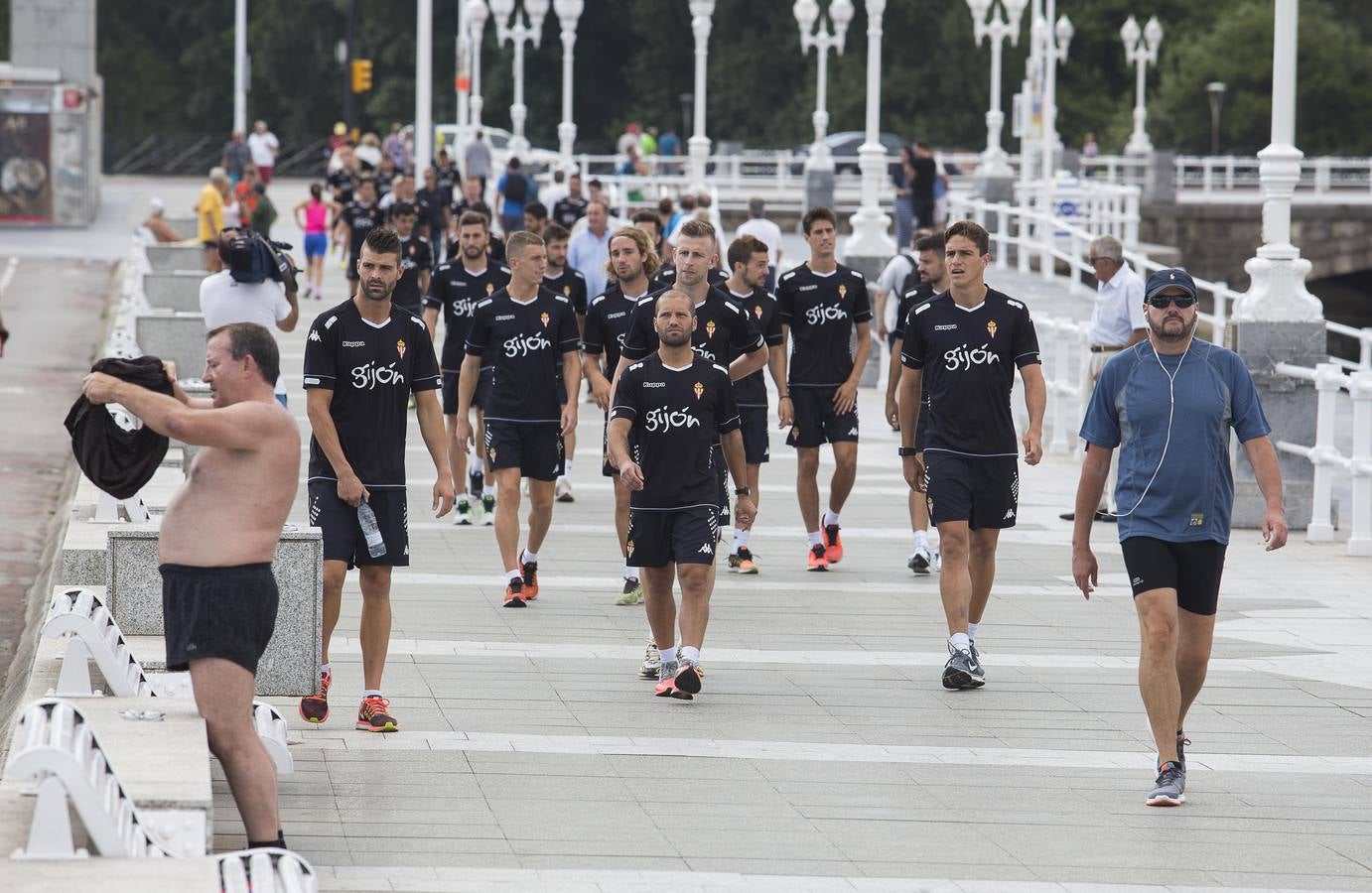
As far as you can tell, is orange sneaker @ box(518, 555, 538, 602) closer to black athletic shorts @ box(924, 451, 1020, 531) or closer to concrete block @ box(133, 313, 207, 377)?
black athletic shorts @ box(924, 451, 1020, 531)

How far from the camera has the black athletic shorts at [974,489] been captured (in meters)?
10.0

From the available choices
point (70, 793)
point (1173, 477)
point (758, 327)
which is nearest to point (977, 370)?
point (1173, 477)

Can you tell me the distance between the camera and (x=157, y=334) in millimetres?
18484

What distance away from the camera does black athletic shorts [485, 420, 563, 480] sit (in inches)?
468

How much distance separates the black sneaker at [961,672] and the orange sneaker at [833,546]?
335 centimetres

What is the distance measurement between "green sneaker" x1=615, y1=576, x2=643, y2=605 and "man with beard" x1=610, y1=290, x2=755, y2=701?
203 cm

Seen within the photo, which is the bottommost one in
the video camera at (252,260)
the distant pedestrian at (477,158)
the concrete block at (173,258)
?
the video camera at (252,260)

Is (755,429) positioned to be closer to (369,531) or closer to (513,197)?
(369,531)

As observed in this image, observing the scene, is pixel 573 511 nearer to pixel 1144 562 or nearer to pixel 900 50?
pixel 1144 562

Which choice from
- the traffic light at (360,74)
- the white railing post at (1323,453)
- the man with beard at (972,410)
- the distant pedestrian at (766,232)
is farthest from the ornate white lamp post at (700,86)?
the man with beard at (972,410)

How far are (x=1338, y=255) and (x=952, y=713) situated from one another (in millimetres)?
44334

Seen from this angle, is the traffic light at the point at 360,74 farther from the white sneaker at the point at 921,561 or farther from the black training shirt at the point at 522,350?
the black training shirt at the point at 522,350

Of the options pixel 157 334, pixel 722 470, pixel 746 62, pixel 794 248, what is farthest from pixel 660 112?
pixel 722 470

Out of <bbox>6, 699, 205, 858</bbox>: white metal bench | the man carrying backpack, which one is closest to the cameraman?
<bbox>6, 699, 205, 858</bbox>: white metal bench
